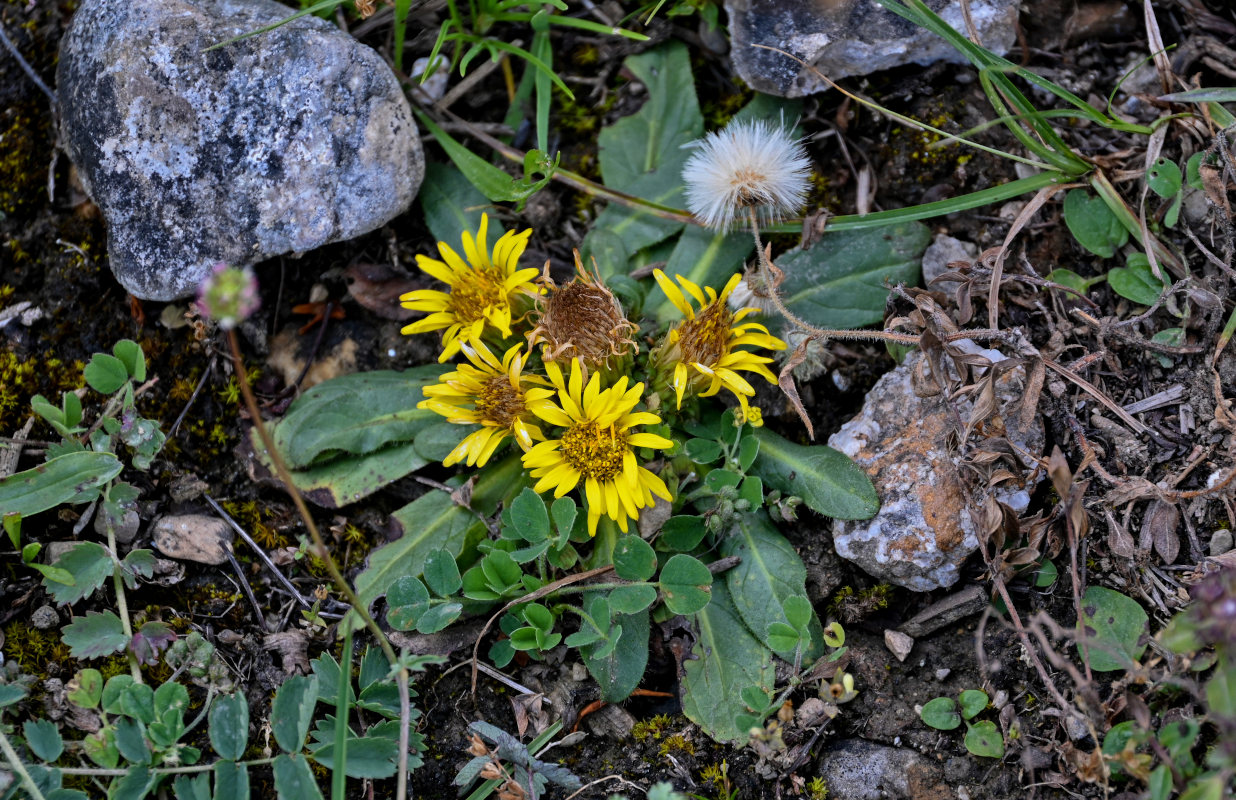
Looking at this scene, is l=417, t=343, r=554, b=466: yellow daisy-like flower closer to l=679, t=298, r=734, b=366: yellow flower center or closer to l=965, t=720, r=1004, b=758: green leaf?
l=679, t=298, r=734, b=366: yellow flower center

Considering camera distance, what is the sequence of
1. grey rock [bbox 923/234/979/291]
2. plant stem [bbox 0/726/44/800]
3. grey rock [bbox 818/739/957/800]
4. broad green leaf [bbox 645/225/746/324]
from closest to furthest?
plant stem [bbox 0/726/44/800] < grey rock [bbox 818/739/957/800] < grey rock [bbox 923/234/979/291] < broad green leaf [bbox 645/225/746/324]

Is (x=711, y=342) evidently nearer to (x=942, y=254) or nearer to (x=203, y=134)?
(x=942, y=254)

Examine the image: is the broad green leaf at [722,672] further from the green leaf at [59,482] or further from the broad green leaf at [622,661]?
the green leaf at [59,482]

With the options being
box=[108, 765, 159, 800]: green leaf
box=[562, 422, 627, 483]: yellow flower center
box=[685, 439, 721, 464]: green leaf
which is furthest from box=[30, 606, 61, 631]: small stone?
box=[685, 439, 721, 464]: green leaf

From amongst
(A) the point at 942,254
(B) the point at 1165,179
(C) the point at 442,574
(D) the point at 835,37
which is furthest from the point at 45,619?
(B) the point at 1165,179

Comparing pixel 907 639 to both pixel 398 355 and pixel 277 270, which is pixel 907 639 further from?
pixel 277 270
